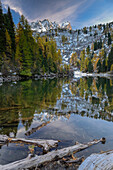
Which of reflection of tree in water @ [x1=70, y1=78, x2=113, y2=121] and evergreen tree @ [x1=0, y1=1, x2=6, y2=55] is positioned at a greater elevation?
evergreen tree @ [x1=0, y1=1, x2=6, y2=55]

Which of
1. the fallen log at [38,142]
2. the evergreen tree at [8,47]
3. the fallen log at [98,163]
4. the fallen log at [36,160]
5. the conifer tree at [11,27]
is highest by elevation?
the conifer tree at [11,27]

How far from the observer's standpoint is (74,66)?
148625 mm

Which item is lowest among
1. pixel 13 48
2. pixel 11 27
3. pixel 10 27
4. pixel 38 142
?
pixel 38 142

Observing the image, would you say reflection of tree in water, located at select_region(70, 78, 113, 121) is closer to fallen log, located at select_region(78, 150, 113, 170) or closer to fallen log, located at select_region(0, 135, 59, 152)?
fallen log, located at select_region(0, 135, 59, 152)

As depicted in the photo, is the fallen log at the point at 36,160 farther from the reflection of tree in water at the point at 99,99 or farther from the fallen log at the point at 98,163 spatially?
the reflection of tree in water at the point at 99,99

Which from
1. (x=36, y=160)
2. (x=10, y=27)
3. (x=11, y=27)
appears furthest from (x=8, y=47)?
(x=36, y=160)

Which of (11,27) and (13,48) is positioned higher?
(11,27)

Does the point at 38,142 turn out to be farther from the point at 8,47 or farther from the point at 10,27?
the point at 10,27

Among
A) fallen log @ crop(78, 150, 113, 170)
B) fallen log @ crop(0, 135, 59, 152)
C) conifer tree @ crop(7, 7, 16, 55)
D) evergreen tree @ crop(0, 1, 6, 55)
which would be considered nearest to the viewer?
fallen log @ crop(78, 150, 113, 170)

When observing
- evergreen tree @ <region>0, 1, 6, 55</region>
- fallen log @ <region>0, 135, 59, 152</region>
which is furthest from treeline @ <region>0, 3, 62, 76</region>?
fallen log @ <region>0, 135, 59, 152</region>

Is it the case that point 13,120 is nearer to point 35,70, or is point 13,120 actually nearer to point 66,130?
point 66,130

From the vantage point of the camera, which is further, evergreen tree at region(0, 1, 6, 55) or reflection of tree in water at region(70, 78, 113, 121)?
evergreen tree at region(0, 1, 6, 55)

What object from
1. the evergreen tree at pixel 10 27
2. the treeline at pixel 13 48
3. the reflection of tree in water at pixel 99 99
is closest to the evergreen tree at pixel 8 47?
the treeline at pixel 13 48

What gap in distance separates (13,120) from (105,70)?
94.2 m
